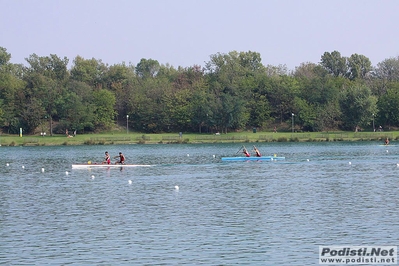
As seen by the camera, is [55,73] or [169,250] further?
[55,73]

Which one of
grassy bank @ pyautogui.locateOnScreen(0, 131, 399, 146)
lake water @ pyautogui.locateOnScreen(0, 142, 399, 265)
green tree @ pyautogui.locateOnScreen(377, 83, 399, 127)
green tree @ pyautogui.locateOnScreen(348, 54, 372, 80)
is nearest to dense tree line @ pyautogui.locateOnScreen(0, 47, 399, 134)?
green tree @ pyautogui.locateOnScreen(377, 83, 399, 127)

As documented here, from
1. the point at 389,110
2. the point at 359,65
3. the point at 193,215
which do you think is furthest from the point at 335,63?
the point at 193,215

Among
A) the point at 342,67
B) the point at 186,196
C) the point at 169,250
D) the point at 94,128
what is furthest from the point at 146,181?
the point at 342,67

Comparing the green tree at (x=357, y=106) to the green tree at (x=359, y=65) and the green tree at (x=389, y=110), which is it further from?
the green tree at (x=359, y=65)

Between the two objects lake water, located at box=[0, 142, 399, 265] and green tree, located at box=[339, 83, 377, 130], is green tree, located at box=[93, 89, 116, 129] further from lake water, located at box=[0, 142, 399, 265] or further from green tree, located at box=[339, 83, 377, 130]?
lake water, located at box=[0, 142, 399, 265]

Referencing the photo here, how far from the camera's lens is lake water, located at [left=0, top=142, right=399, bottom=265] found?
23531 millimetres

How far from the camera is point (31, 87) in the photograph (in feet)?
420

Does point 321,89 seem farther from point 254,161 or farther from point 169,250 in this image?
point 169,250

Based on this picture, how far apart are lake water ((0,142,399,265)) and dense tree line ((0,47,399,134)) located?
66.4 metres

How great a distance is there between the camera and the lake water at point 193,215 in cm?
2353

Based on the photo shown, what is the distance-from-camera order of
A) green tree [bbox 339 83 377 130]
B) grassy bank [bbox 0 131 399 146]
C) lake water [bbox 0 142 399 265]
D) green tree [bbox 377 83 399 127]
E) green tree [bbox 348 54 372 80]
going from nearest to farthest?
lake water [bbox 0 142 399 265]
grassy bank [bbox 0 131 399 146]
green tree [bbox 339 83 377 130]
green tree [bbox 377 83 399 127]
green tree [bbox 348 54 372 80]

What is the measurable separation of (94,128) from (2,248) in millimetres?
101732

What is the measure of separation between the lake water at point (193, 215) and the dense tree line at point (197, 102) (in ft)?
218

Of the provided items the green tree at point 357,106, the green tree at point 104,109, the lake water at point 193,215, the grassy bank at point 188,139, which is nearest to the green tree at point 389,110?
the green tree at point 357,106
